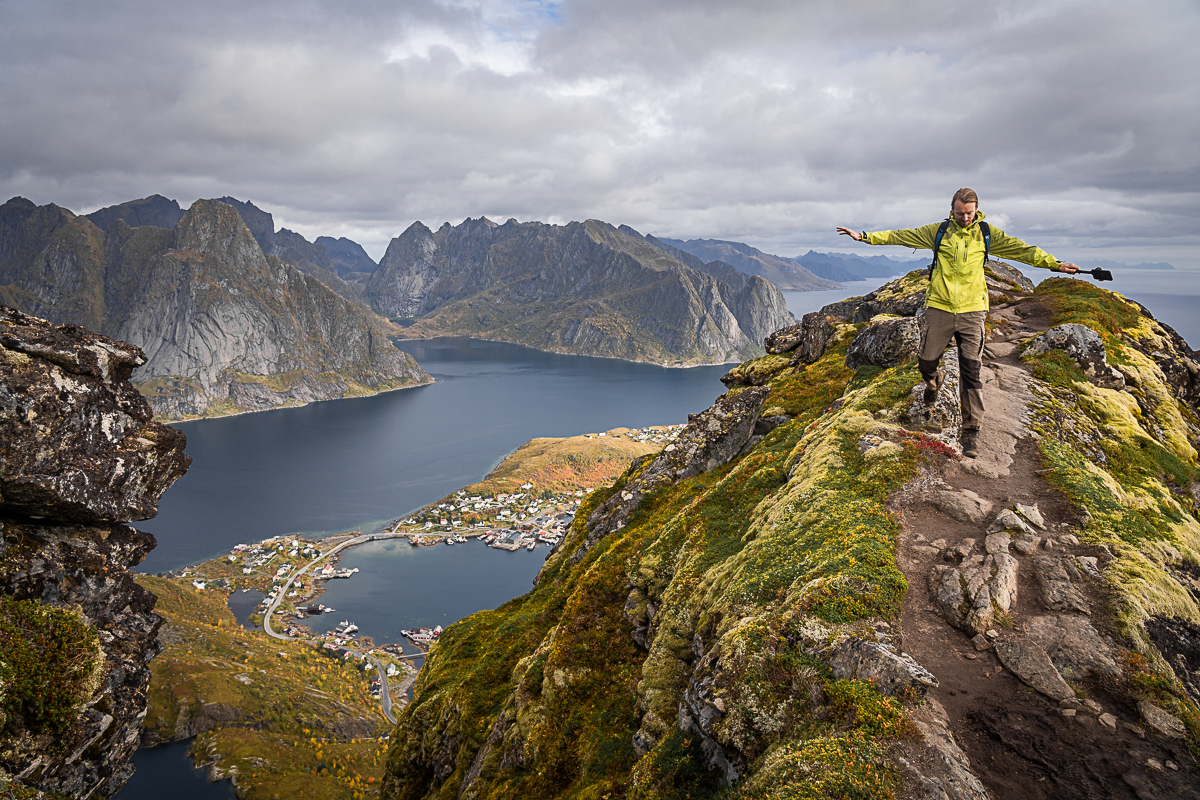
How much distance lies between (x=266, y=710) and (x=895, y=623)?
90857 millimetres

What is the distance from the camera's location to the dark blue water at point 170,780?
62.3 meters

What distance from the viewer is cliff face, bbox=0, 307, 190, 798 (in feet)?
80.2

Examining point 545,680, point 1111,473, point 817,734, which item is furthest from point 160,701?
point 1111,473

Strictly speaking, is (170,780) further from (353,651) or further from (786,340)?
(786,340)

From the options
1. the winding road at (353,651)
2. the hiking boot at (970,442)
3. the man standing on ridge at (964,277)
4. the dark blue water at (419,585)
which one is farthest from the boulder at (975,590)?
the dark blue water at (419,585)

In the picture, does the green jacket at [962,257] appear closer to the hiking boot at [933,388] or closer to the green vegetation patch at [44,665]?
the hiking boot at [933,388]

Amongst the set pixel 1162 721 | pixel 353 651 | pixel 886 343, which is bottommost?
pixel 353 651

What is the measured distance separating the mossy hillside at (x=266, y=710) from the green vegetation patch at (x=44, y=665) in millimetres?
43388

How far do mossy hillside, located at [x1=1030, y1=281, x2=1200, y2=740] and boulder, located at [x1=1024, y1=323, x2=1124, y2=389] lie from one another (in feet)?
1.94

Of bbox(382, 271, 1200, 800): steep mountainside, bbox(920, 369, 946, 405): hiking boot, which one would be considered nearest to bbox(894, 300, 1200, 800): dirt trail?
bbox(382, 271, 1200, 800): steep mountainside

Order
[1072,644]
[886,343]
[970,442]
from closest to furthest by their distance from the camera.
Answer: [1072,644] → [970,442] → [886,343]

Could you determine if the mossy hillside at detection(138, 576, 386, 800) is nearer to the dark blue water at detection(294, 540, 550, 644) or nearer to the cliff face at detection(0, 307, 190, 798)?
the dark blue water at detection(294, 540, 550, 644)

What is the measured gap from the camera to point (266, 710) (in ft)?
247

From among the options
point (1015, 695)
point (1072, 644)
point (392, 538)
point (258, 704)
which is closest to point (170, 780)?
point (258, 704)
